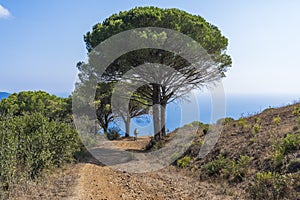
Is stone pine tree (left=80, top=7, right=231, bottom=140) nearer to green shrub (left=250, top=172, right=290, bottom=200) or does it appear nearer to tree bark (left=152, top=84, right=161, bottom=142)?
tree bark (left=152, top=84, right=161, bottom=142)

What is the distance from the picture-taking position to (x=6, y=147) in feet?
15.1

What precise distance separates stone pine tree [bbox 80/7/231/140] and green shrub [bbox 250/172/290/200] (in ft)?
21.8

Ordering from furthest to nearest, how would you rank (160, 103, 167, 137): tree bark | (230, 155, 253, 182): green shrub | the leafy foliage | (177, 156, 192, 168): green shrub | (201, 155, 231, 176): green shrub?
(160, 103, 167, 137): tree bark < (177, 156, 192, 168): green shrub < (201, 155, 231, 176): green shrub < (230, 155, 253, 182): green shrub < the leafy foliage

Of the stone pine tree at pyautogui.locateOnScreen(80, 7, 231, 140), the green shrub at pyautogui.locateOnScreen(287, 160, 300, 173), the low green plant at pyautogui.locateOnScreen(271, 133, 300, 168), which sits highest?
the stone pine tree at pyautogui.locateOnScreen(80, 7, 231, 140)

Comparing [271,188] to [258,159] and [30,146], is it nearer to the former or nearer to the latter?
[258,159]

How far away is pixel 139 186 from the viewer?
6445 mm

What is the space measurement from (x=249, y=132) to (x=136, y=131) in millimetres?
8777

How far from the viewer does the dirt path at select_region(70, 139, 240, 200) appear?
223 inches

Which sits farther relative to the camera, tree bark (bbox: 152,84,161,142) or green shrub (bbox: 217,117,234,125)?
tree bark (bbox: 152,84,161,142)

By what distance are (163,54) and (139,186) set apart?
6.23 meters

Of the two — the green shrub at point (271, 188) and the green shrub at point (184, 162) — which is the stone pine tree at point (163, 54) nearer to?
the green shrub at point (184, 162)

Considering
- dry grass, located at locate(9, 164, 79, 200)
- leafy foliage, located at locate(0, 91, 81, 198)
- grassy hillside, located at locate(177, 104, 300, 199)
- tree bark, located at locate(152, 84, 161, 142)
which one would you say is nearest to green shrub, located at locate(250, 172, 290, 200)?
grassy hillside, located at locate(177, 104, 300, 199)

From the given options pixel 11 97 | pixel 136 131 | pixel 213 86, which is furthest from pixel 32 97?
pixel 213 86

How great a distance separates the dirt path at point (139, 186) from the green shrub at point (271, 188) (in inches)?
21.0
